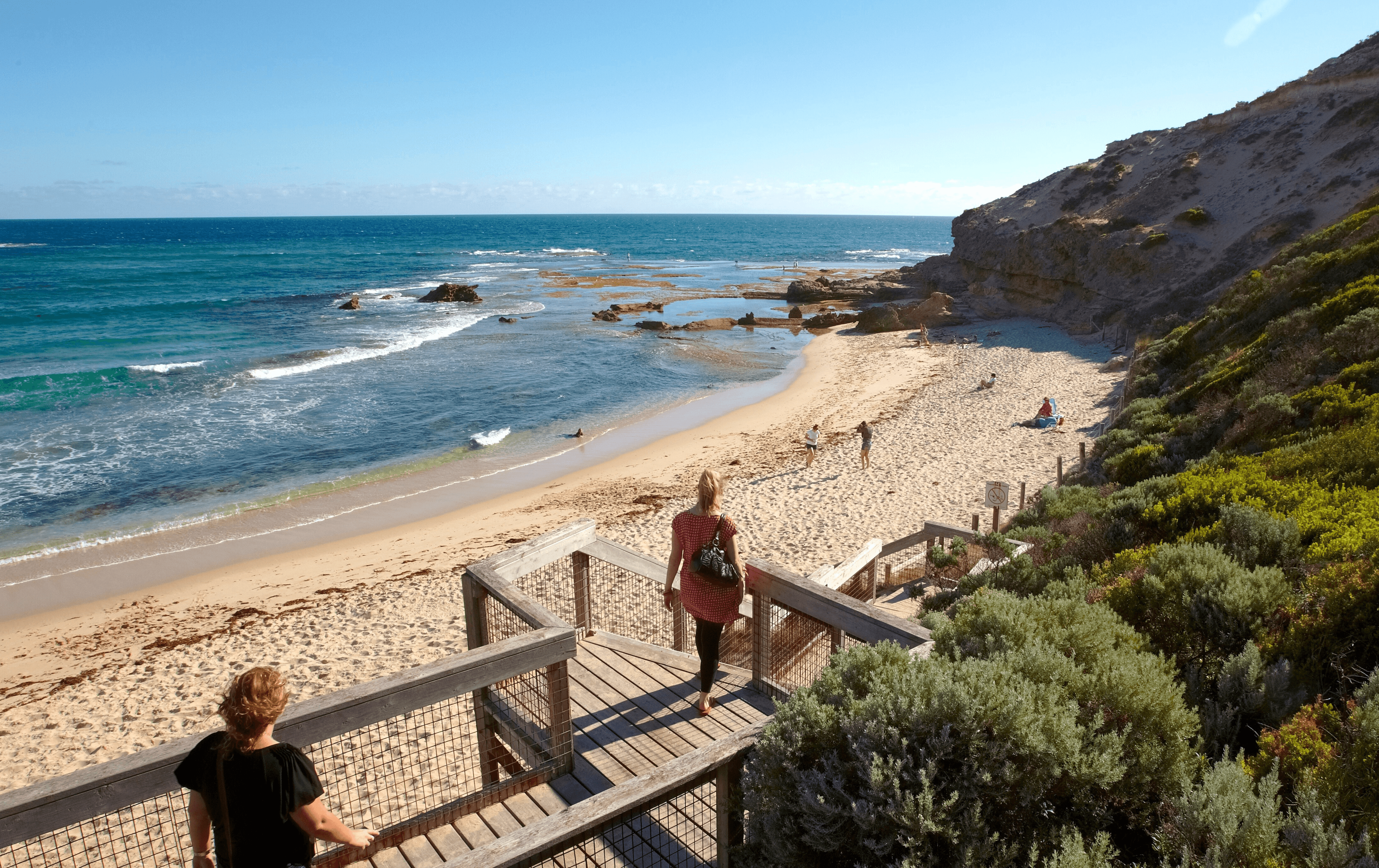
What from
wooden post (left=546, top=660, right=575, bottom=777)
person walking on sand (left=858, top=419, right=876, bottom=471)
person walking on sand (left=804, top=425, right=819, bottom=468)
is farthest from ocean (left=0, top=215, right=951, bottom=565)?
wooden post (left=546, top=660, right=575, bottom=777)

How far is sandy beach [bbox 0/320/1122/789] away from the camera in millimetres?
10250

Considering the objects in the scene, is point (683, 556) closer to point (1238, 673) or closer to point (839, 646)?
point (839, 646)

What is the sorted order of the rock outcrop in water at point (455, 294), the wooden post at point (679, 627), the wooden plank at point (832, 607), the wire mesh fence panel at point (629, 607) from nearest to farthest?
1. the wooden plank at point (832, 607)
2. the wooden post at point (679, 627)
3. the wire mesh fence panel at point (629, 607)
4. the rock outcrop in water at point (455, 294)

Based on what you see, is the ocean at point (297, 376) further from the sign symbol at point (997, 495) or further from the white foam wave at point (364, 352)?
the sign symbol at point (997, 495)

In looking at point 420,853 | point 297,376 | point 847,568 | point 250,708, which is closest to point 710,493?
point 420,853

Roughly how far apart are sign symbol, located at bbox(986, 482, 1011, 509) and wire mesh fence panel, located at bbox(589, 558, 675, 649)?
561 cm

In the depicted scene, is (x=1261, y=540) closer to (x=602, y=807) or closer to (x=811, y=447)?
(x=602, y=807)

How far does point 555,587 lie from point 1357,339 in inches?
441

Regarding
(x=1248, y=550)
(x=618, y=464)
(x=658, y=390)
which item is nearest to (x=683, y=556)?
(x=1248, y=550)

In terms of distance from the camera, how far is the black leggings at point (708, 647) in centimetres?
475

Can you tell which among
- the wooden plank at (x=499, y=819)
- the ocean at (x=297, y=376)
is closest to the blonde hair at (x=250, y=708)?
the wooden plank at (x=499, y=819)

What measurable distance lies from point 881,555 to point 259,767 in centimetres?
1123

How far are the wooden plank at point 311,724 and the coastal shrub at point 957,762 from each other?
4.72ft

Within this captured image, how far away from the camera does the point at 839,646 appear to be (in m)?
4.52
